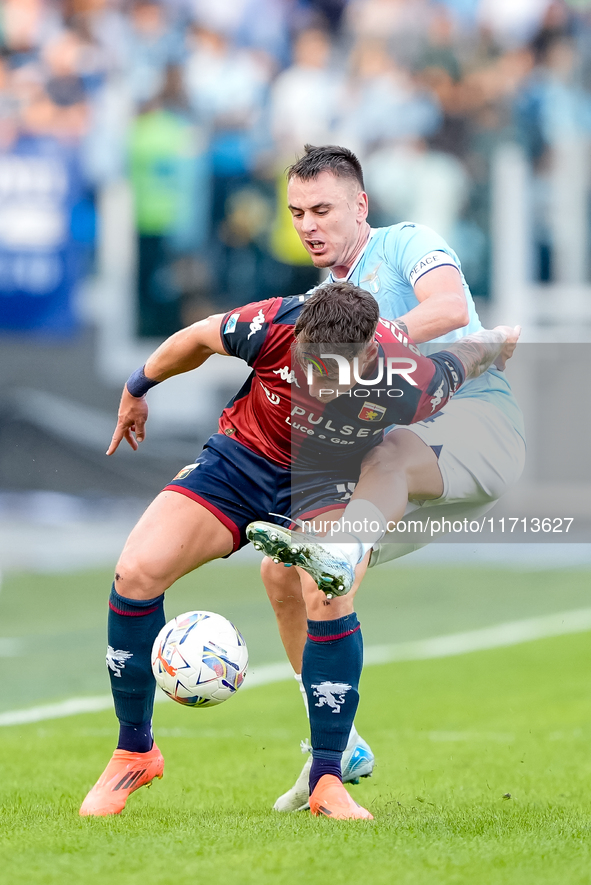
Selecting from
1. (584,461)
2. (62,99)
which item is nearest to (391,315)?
(584,461)

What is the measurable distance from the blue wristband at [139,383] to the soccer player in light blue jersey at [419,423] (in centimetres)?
73

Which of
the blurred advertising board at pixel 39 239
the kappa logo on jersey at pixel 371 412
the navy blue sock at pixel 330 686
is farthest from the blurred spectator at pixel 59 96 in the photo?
the navy blue sock at pixel 330 686

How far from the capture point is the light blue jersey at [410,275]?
4344 millimetres

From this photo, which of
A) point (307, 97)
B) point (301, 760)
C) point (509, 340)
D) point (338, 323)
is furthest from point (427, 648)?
point (307, 97)

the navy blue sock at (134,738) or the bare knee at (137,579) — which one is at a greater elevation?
the bare knee at (137,579)

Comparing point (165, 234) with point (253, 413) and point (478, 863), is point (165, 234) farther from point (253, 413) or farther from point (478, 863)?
point (478, 863)

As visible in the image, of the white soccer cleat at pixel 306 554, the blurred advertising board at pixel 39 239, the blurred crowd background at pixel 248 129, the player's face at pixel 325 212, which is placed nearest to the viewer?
the white soccer cleat at pixel 306 554

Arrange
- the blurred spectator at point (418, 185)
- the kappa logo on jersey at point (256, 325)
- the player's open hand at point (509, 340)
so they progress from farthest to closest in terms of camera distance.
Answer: the blurred spectator at point (418, 185) < the player's open hand at point (509, 340) < the kappa logo on jersey at point (256, 325)

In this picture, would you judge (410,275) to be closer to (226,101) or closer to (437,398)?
(437,398)

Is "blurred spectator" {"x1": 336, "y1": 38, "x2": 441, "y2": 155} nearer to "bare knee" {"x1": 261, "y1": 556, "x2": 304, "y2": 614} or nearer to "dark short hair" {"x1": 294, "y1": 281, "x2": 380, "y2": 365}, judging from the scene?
"bare knee" {"x1": 261, "y1": 556, "x2": 304, "y2": 614}

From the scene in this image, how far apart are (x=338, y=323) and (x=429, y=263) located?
665 millimetres

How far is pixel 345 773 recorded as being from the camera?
13.7 ft

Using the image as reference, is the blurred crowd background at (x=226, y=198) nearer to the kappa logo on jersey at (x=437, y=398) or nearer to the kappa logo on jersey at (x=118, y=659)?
the kappa logo on jersey at (x=437, y=398)

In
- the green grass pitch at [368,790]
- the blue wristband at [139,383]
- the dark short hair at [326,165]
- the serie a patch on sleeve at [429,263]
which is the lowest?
the green grass pitch at [368,790]
